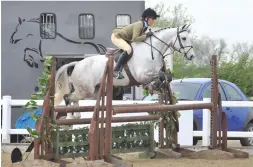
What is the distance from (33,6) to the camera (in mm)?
15195

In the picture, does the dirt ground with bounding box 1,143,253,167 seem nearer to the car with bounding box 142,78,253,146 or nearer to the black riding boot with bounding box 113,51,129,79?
the black riding boot with bounding box 113,51,129,79

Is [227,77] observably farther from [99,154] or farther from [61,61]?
[99,154]

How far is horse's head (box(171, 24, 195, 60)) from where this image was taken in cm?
820

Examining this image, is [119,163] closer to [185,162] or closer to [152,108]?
[152,108]

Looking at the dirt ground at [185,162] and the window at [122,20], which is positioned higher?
the window at [122,20]

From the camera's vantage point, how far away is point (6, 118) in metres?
10.7

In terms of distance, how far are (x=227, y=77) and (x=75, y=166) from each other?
14479mm

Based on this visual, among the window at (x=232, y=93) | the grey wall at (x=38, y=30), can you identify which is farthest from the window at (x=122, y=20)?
the window at (x=232, y=93)

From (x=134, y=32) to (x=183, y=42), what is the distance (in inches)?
25.6

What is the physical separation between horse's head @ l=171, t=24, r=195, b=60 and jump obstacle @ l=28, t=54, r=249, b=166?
1.17 ft

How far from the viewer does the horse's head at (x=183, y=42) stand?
8.20 m

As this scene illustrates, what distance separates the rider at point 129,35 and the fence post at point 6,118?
3.16m

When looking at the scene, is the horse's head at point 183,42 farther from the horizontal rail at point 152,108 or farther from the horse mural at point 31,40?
the horse mural at point 31,40

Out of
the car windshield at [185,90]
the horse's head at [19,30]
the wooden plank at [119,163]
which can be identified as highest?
Result: the horse's head at [19,30]
